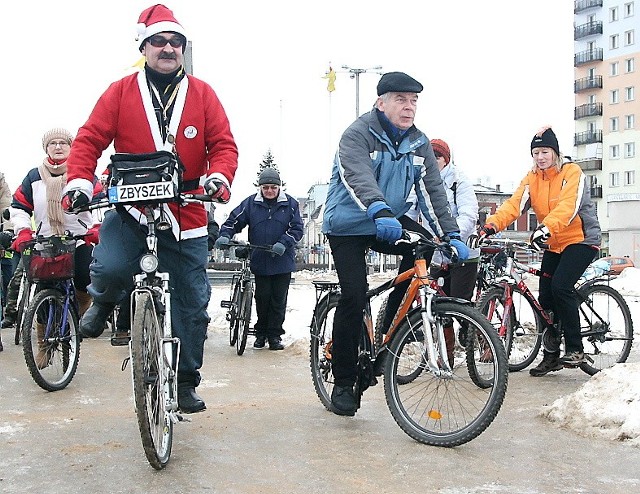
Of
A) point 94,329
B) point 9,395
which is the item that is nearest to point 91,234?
point 9,395

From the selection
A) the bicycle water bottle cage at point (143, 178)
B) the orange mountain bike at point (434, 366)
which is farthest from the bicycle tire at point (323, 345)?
the bicycle water bottle cage at point (143, 178)

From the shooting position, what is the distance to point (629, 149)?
7812 centimetres

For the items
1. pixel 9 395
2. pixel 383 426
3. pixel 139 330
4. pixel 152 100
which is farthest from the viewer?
pixel 9 395

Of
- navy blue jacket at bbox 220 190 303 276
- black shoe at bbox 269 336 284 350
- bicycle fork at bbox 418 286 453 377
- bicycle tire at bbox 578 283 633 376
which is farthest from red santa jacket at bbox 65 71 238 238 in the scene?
navy blue jacket at bbox 220 190 303 276

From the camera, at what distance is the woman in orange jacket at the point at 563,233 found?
7.26 m

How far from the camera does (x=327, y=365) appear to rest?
5.93 meters

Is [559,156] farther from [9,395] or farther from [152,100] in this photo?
[9,395]

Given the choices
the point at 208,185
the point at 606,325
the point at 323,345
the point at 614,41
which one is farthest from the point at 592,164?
the point at 208,185

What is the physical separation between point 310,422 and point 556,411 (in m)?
1.50

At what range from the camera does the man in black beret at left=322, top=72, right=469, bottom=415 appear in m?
5.35

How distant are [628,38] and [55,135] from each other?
257 feet

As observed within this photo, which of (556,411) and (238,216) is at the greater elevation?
(238,216)

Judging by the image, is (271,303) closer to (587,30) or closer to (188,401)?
(188,401)

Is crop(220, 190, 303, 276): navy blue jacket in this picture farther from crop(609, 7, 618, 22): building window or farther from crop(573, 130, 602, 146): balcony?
crop(573, 130, 602, 146): balcony
